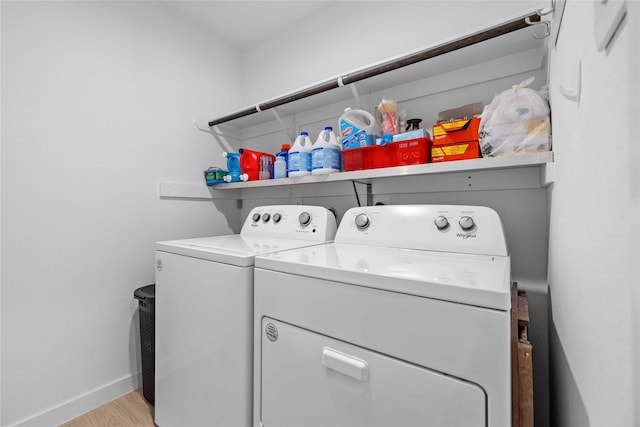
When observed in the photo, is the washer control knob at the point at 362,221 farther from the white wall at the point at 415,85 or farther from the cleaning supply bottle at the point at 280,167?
the cleaning supply bottle at the point at 280,167

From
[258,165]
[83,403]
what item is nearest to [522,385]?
[258,165]

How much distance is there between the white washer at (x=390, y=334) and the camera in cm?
60

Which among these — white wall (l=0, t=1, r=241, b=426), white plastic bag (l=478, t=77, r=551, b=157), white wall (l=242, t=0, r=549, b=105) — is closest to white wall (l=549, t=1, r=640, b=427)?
white plastic bag (l=478, t=77, r=551, b=157)

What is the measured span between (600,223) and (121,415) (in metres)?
2.21

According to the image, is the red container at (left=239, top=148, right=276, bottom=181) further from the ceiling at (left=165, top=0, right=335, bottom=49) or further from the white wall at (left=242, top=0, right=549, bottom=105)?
the ceiling at (left=165, top=0, right=335, bottom=49)

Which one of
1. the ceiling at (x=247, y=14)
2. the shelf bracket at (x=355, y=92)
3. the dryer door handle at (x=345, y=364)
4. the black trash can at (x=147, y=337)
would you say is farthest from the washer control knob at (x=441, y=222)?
the ceiling at (x=247, y=14)

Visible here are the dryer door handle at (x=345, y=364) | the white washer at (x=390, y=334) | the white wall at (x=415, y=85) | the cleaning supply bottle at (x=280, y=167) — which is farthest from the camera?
the cleaning supply bottle at (x=280, y=167)

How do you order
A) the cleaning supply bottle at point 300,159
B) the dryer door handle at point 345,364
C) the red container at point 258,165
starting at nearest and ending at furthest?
the dryer door handle at point 345,364, the cleaning supply bottle at point 300,159, the red container at point 258,165

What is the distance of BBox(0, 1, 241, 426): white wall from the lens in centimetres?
136

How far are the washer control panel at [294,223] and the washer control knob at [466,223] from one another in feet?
2.12

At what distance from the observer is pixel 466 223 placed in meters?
1.08

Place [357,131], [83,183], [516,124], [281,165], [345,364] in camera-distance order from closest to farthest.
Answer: [345,364] → [516,124] → [357,131] → [83,183] → [281,165]

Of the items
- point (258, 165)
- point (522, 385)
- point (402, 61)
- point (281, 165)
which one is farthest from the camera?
point (258, 165)

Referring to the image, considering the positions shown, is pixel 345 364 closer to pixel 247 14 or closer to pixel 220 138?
pixel 220 138
